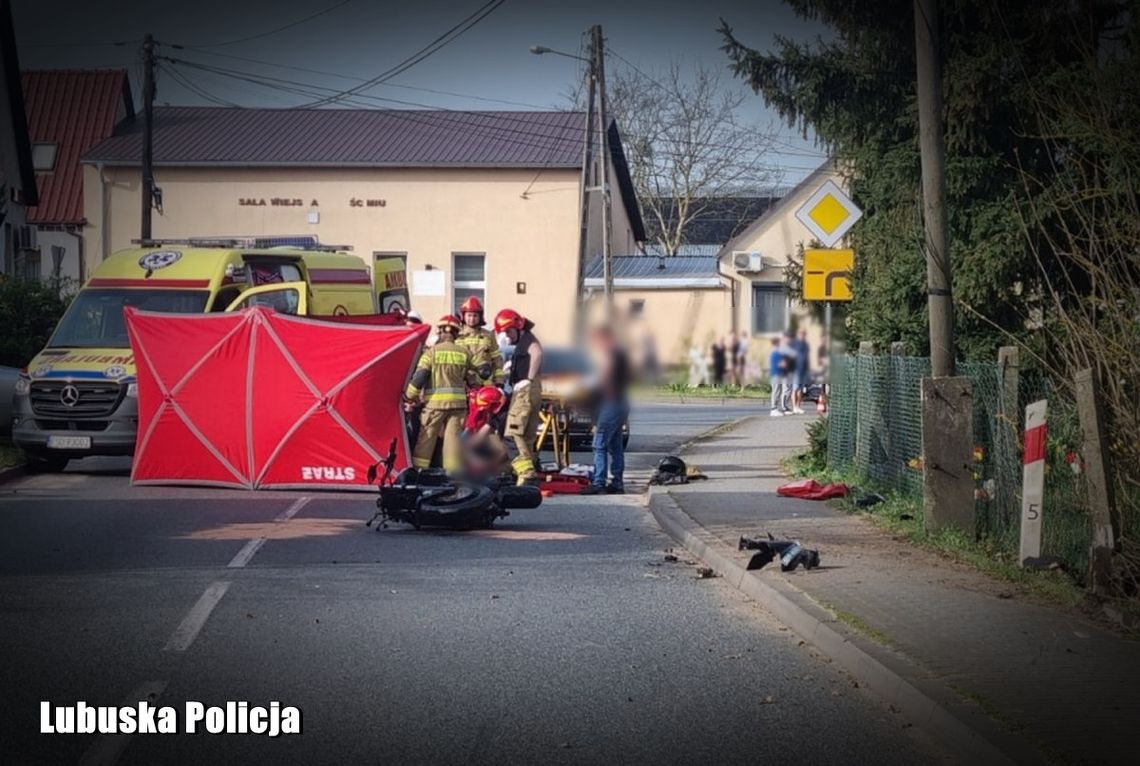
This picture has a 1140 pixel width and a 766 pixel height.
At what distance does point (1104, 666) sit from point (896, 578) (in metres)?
3.07

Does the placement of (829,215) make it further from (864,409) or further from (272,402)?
(272,402)

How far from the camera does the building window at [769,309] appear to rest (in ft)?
48.7

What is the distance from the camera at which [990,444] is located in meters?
13.8

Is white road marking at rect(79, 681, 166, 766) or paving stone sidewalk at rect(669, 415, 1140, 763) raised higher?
paving stone sidewalk at rect(669, 415, 1140, 763)

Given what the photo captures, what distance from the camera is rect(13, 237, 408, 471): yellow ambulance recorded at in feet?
65.5

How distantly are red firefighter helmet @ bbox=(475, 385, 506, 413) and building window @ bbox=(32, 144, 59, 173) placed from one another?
4135 centimetres

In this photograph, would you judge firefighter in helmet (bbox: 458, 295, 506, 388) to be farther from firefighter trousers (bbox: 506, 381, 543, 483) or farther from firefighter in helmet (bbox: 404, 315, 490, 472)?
firefighter trousers (bbox: 506, 381, 543, 483)

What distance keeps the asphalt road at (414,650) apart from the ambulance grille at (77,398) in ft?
17.7

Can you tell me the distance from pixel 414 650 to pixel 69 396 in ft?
41.1

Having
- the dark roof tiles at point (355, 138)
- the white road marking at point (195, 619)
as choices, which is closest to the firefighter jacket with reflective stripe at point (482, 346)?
the white road marking at point (195, 619)

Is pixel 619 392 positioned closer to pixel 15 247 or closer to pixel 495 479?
pixel 495 479

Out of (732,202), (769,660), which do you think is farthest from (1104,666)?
(732,202)

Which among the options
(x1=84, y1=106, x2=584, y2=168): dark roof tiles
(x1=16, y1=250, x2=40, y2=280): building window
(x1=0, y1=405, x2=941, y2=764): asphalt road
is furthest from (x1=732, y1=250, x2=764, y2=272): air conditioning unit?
(x1=0, y1=405, x2=941, y2=764): asphalt road

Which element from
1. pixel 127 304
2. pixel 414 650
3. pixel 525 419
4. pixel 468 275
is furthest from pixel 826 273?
pixel 468 275
